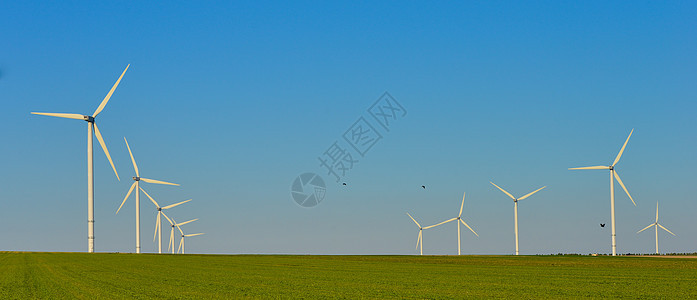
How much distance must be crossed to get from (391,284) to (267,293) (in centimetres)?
824

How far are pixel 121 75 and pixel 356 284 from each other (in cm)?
4915

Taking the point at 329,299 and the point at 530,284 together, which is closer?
the point at 329,299

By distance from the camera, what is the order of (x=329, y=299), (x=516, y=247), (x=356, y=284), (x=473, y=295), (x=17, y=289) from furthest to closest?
(x=516, y=247)
(x=356, y=284)
(x=17, y=289)
(x=473, y=295)
(x=329, y=299)

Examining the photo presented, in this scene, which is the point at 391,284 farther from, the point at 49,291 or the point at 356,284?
the point at 49,291

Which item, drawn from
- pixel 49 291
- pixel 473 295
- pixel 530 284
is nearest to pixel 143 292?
pixel 49 291

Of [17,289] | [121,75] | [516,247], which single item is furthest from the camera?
[516,247]

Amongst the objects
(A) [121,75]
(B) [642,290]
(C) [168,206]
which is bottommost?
(B) [642,290]

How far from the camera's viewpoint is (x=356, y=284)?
1373 inches

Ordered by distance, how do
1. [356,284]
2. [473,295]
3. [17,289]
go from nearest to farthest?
[473,295] → [17,289] → [356,284]

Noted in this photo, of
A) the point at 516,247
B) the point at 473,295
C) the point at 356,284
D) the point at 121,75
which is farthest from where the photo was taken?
the point at 516,247

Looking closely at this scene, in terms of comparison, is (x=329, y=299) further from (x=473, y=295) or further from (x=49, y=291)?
(x=49, y=291)

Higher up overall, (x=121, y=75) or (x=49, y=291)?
(x=121, y=75)

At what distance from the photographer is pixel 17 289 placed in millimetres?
30406

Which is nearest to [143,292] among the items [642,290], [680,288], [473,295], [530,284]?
[473,295]
